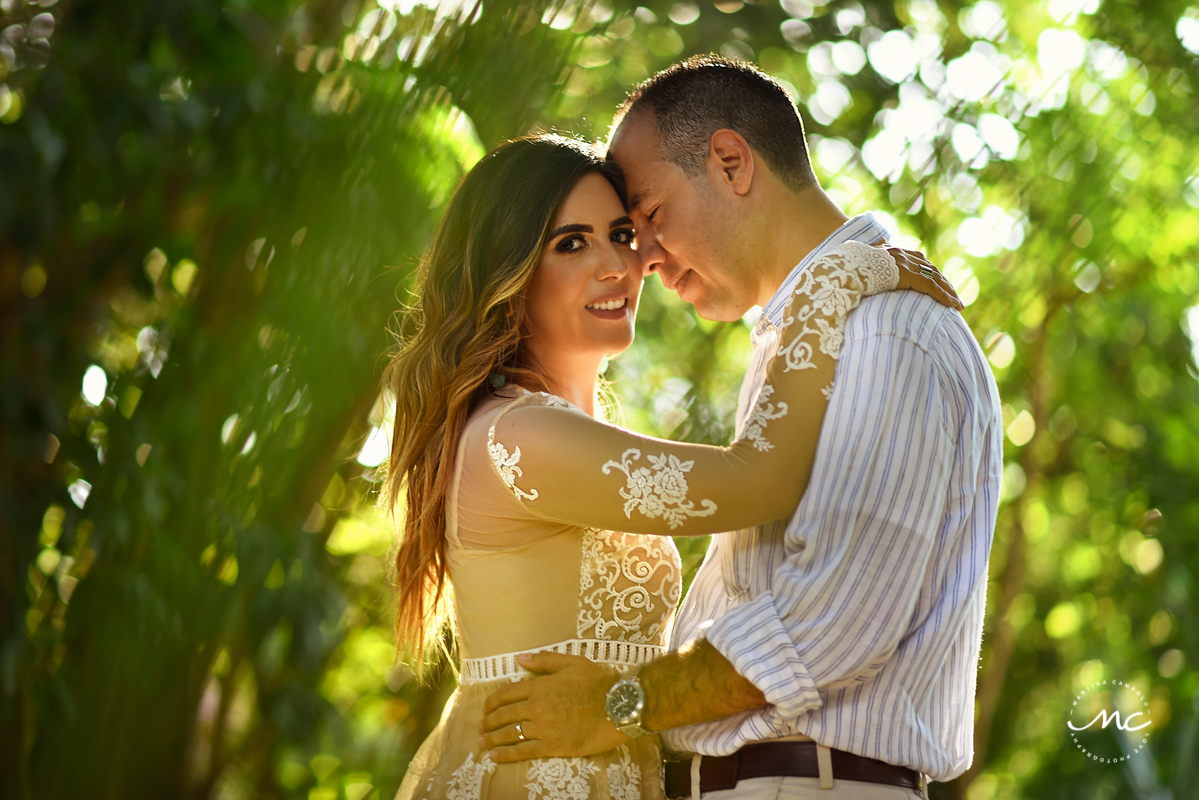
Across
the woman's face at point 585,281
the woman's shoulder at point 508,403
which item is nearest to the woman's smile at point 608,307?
the woman's face at point 585,281

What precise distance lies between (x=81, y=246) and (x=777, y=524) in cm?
173

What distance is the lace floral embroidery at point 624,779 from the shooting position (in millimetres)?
1466

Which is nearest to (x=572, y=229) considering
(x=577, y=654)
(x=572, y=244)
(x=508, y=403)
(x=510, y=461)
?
(x=572, y=244)

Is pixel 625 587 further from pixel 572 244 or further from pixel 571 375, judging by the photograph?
pixel 572 244

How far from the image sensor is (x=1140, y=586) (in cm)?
572

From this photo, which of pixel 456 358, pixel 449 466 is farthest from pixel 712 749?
pixel 456 358

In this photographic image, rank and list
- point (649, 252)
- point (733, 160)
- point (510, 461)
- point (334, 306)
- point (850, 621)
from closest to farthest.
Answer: point (334, 306) → point (850, 621) → point (510, 461) → point (733, 160) → point (649, 252)

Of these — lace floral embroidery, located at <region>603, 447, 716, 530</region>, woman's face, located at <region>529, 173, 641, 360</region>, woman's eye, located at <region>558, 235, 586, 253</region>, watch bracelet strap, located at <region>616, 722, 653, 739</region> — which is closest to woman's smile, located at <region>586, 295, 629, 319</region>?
woman's face, located at <region>529, 173, 641, 360</region>

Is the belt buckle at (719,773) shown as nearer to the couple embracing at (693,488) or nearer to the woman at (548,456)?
the couple embracing at (693,488)

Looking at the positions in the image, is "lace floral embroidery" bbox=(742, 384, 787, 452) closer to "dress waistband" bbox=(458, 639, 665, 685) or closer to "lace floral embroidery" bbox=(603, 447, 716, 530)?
"lace floral embroidery" bbox=(603, 447, 716, 530)

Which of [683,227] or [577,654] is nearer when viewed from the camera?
[577,654]

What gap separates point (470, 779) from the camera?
4.92 feet

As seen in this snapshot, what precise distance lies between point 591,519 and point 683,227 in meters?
0.64

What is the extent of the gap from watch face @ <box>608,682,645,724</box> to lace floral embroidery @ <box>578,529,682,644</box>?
134 mm
